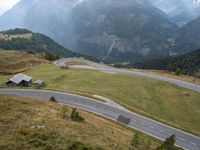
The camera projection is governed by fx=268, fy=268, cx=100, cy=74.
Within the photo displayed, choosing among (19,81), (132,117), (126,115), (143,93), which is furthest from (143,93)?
(19,81)

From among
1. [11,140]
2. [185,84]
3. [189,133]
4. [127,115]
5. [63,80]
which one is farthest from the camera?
[63,80]

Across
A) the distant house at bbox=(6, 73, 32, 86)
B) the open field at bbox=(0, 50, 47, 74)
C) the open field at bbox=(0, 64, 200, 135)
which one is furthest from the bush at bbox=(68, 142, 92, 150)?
the open field at bbox=(0, 50, 47, 74)

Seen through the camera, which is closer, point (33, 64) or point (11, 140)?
point (11, 140)

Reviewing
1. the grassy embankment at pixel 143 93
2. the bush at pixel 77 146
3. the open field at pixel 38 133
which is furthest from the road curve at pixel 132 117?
the bush at pixel 77 146

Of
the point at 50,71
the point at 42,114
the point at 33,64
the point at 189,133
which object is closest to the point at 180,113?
the point at 189,133

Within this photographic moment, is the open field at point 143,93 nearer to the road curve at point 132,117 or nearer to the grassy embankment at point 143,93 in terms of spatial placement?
the grassy embankment at point 143,93

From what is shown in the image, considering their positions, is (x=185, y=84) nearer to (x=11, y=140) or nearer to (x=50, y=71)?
(x=50, y=71)

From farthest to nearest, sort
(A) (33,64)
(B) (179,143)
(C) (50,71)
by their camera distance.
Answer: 1. (A) (33,64)
2. (C) (50,71)
3. (B) (179,143)
